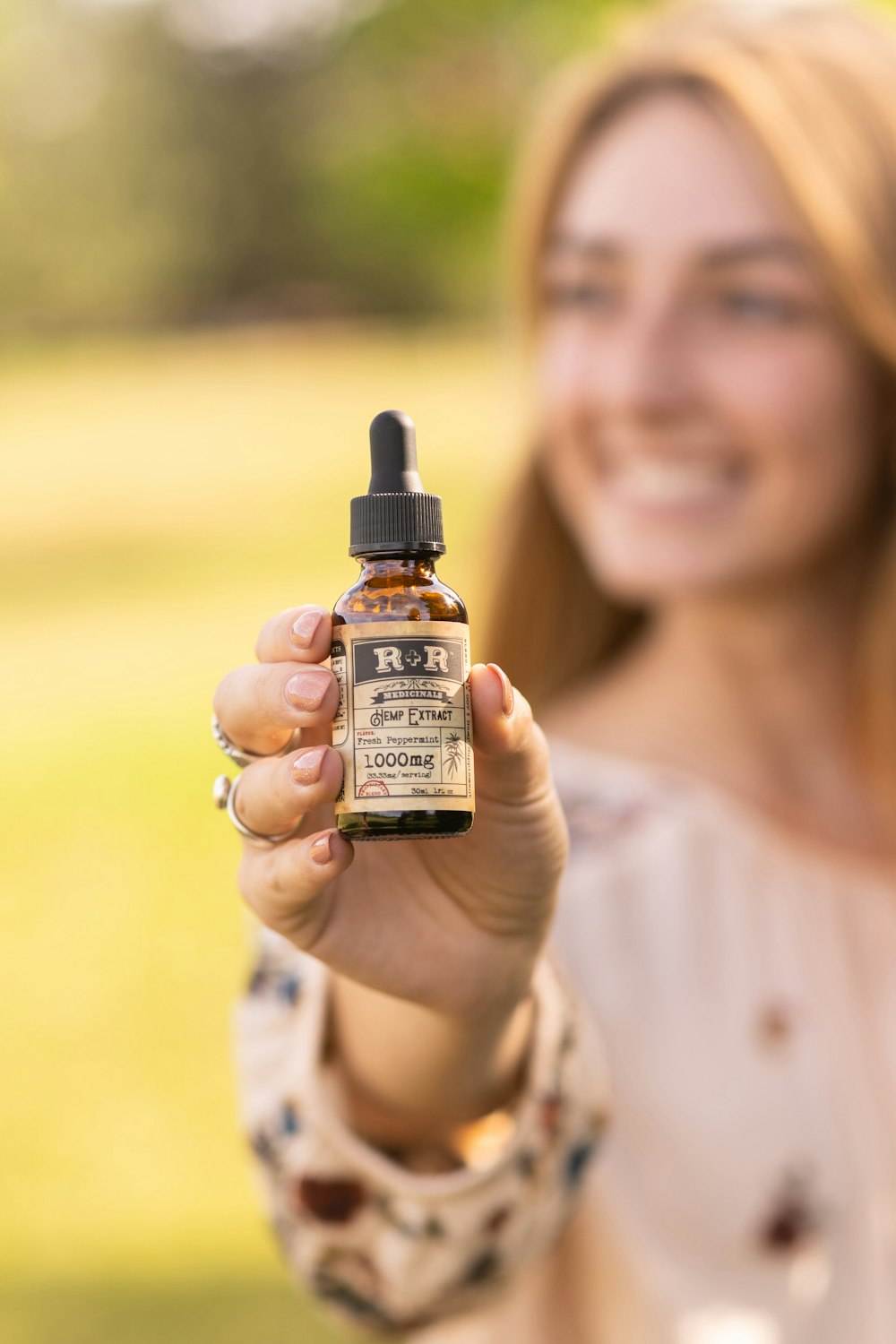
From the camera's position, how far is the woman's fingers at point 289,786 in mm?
1027

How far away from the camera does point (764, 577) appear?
7.89 feet

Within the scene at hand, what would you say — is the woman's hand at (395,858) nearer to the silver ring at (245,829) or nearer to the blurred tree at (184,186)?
the silver ring at (245,829)

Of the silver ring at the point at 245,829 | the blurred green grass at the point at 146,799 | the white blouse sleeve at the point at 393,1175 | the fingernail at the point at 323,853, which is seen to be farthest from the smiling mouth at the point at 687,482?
the fingernail at the point at 323,853

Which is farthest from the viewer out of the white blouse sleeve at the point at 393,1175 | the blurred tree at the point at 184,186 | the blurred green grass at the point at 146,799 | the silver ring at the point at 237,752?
the blurred tree at the point at 184,186

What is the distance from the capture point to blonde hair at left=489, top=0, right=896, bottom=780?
2.23 metres

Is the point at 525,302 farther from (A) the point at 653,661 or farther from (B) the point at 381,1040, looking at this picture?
(B) the point at 381,1040

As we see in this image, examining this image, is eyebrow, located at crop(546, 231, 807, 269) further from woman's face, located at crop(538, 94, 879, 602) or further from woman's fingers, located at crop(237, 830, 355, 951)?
woman's fingers, located at crop(237, 830, 355, 951)

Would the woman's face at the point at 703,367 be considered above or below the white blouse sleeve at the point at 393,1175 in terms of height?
above

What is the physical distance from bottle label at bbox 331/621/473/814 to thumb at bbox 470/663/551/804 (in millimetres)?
17

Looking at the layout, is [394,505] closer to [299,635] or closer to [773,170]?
[299,635]

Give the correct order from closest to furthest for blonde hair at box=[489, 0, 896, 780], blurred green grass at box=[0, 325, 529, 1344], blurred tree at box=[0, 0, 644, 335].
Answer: blonde hair at box=[489, 0, 896, 780], blurred green grass at box=[0, 325, 529, 1344], blurred tree at box=[0, 0, 644, 335]

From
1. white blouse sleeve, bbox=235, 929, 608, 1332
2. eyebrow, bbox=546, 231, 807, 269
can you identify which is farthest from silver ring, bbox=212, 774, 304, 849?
eyebrow, bbox=546, 231, 807, 269

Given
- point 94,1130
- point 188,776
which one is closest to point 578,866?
point 94,1130

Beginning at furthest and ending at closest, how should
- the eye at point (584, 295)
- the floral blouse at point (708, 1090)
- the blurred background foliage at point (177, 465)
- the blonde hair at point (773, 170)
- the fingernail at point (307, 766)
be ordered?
the blurred background foliage at point (177, 465) < the eye at point (584, 295) < the blonde hair at point (773, 170) < the floral blouse at point (708, 1090) < the fingernail at point (307, 766)
